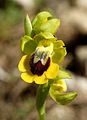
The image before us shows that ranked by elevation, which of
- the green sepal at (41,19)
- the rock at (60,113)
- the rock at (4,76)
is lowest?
the rock at (60,113)

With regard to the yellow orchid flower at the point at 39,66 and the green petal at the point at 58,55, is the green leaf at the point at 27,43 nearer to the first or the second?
A: the yellow orchid flower at the point at 39,66

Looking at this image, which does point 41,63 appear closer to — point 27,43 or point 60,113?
point 27,43

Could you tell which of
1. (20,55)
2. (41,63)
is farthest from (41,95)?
(20,55)

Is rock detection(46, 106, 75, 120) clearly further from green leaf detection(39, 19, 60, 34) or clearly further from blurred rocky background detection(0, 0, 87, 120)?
green leaf detection(39, 19, 60, 34)

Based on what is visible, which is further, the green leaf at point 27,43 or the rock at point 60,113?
the rock at point 60,113

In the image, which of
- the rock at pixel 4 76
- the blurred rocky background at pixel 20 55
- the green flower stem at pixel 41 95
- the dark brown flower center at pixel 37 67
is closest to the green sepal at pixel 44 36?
the dark brown flower center at pixel 37 67

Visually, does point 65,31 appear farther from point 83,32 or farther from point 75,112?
point 75,112

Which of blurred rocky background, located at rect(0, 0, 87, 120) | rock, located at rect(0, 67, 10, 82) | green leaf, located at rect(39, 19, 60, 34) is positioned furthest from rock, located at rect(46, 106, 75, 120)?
green leaf, located at rect(39, 19, 60, 34)
